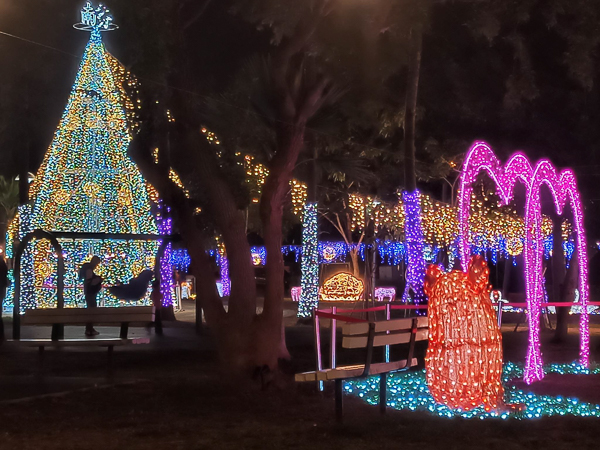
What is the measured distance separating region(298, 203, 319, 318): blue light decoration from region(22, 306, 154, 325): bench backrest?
9.57 meters

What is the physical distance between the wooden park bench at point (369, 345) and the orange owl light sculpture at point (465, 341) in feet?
1.41

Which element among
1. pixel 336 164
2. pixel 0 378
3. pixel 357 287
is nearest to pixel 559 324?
pixel 336 164

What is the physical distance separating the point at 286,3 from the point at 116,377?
197 inches

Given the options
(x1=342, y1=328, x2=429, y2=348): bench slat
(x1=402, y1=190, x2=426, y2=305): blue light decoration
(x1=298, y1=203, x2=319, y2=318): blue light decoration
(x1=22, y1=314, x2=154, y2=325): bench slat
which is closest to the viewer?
(x1=342, y1=328, x2=429, y2=348): bench slat

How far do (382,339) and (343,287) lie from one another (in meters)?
20.5

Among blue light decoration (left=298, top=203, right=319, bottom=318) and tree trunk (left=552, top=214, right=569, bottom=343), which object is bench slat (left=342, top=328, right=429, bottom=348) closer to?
tree trunk (left=552, top=214, right=569, bottom=343)

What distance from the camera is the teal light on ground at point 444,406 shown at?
806 centimetres

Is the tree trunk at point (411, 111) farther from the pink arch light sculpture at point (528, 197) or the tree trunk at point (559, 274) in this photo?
the pink arch light sculpture at point (528, 197)

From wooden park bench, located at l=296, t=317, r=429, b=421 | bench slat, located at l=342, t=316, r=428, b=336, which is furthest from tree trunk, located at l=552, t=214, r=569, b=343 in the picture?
wooden park bench, located at l=296, t=317, r=429, b=421

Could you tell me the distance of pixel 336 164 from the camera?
21.6 meters

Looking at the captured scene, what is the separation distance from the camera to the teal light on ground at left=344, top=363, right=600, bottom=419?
806 cm

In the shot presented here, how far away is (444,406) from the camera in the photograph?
8.36m

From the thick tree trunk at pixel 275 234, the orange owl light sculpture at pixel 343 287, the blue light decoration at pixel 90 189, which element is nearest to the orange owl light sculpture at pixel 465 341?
the thick tree trunk at pixel 275 234

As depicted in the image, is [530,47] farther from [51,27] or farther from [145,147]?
[51,27]
